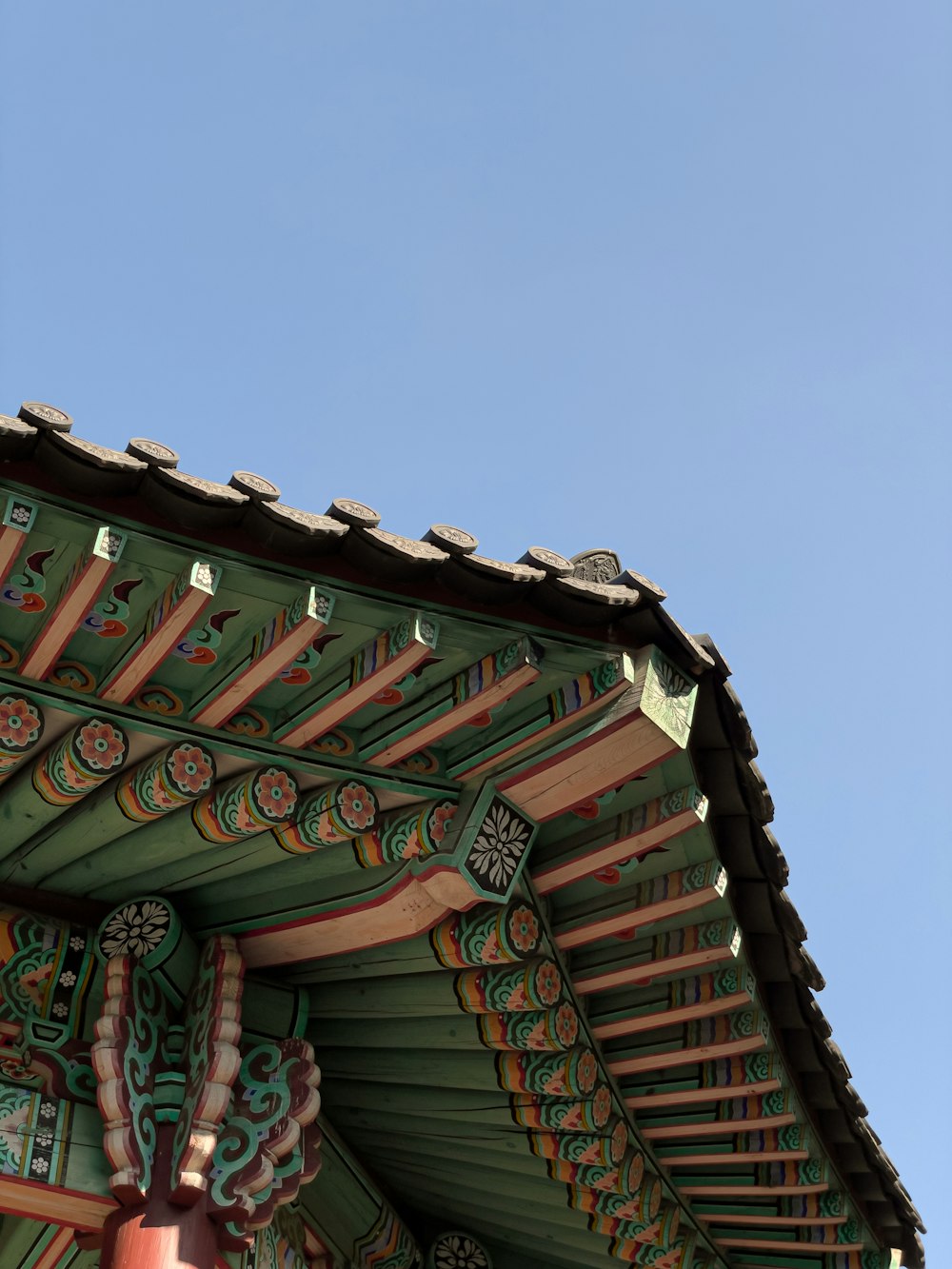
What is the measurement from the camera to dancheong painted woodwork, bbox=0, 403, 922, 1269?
16.9 feet

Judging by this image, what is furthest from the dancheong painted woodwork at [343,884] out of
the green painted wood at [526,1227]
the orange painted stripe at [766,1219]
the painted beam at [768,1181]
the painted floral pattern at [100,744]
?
the orange painted stripe at [766,1219]

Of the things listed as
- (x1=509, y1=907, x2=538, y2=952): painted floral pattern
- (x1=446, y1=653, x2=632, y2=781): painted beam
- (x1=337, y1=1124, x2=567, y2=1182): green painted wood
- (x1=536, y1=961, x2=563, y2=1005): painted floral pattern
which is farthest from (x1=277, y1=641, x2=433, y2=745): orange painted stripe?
(x1=337, y1=1124, x2=567, y2=1182): green painted wood

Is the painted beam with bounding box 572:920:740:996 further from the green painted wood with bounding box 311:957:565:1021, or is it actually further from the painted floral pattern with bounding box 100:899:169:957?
the painted floral pattern with bounding box 100:899:169:957

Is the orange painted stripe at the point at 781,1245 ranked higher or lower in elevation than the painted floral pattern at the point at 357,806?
lower

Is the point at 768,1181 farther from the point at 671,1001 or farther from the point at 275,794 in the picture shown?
the point at 275,794

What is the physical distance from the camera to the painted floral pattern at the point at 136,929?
233 inches

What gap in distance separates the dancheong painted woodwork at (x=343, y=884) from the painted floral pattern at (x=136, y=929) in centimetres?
1

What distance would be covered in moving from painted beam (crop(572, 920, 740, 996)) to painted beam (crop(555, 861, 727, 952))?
0.34ft

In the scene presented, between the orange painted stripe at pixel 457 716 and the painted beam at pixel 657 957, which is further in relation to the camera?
the painted beam at pixel 657 957

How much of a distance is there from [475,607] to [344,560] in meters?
0.46

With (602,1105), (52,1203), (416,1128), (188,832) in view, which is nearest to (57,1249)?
(52,1203)

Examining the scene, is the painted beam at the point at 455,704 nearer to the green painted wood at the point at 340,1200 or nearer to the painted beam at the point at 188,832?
the painted beam at the point at 188,832

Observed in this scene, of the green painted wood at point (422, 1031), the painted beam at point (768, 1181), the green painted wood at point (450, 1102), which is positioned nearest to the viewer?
the green painted wood at point (422, 1031)

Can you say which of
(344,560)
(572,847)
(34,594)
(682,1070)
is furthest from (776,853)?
(34,594)
